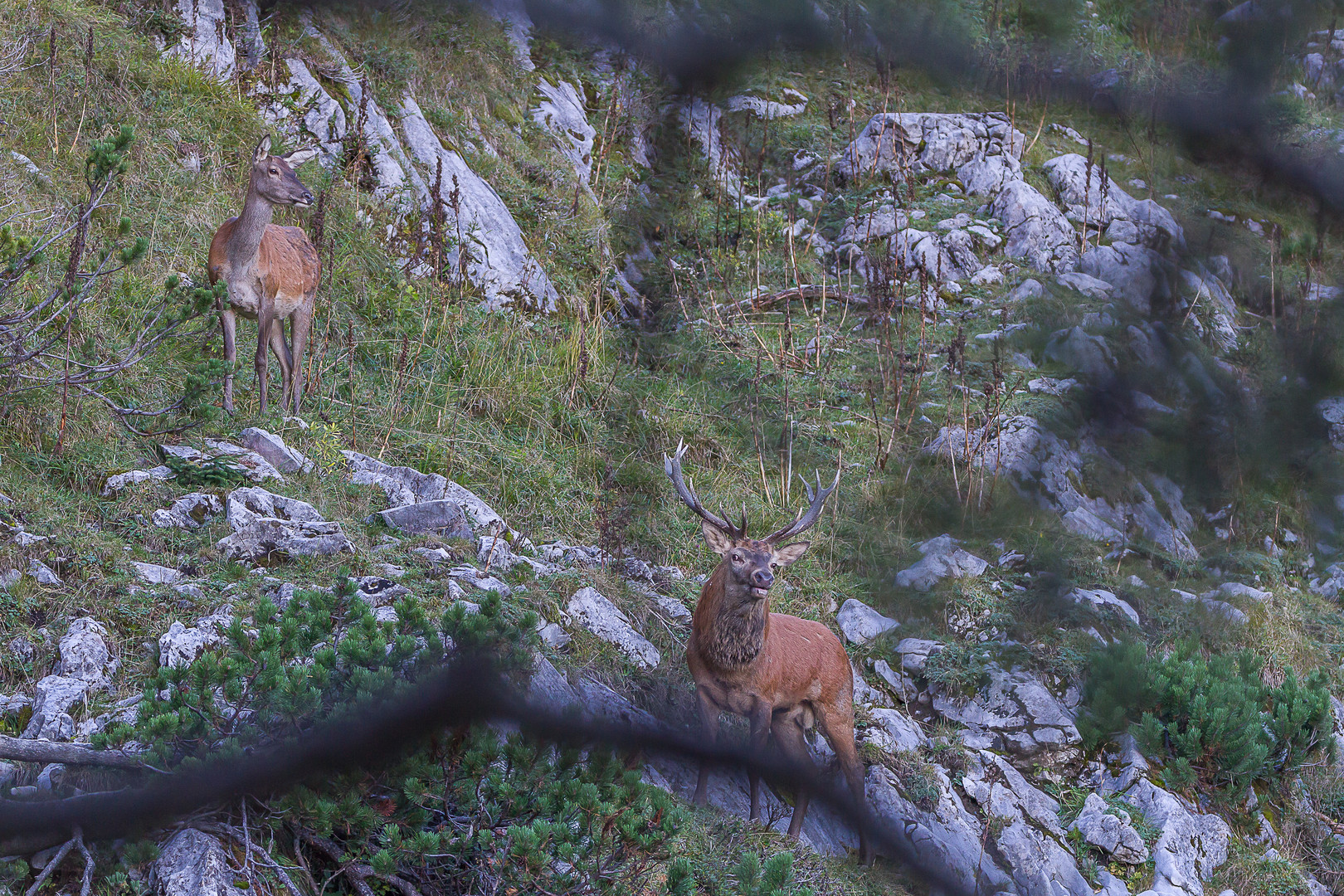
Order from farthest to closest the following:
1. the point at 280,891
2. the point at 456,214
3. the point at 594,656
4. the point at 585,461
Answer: the point at 456,214
the point at 585,461
the point at 594,656
the point at 280,891

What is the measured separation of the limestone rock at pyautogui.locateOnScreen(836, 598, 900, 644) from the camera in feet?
22.5

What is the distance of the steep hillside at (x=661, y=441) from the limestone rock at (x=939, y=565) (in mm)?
12

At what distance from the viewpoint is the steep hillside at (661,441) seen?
1130mm

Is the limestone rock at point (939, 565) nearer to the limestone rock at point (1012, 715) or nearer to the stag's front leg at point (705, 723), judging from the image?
the stag's front leg at point (705, 723)

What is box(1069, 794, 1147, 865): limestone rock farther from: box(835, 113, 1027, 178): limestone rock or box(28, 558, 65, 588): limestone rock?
box(835, 113, 1027, 178): limestone rock

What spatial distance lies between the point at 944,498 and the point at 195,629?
4.13 meters

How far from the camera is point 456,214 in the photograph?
888 cm

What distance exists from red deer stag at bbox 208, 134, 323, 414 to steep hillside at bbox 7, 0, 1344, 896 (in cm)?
24

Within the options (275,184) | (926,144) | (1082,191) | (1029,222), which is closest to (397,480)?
(275,184)

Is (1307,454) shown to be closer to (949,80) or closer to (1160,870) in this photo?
(949,80)

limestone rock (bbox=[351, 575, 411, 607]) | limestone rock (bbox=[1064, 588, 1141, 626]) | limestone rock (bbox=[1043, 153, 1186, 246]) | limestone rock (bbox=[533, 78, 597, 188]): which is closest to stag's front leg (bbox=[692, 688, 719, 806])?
limestone rock (bbox=[351, 575, 411, 607])

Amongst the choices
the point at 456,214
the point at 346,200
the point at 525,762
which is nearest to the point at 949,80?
the point at 525,762

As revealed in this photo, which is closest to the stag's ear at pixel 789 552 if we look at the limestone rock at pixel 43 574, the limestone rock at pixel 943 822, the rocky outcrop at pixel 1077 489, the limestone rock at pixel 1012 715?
the limestone rock at pixel 943 822

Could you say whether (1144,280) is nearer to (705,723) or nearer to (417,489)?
(705,723)
